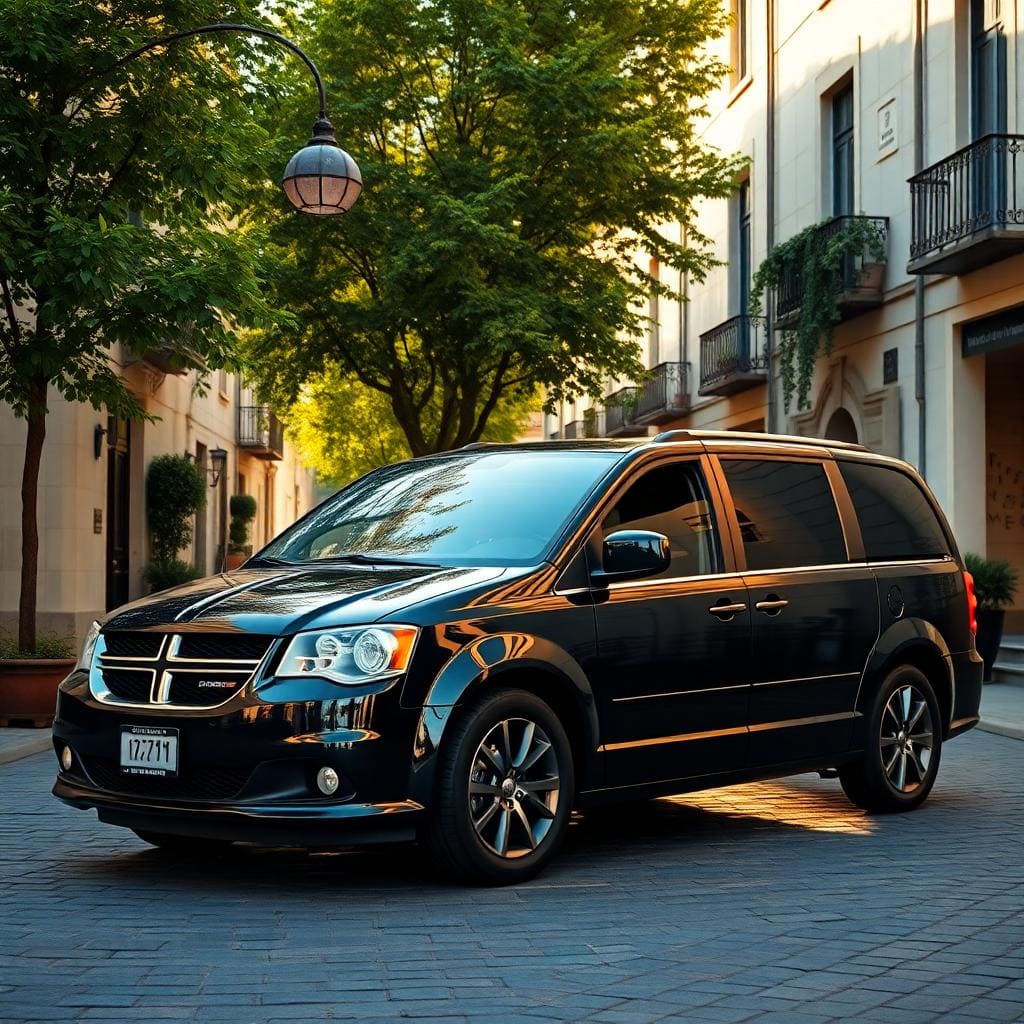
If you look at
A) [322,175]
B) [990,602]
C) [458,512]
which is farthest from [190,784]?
[990,602]

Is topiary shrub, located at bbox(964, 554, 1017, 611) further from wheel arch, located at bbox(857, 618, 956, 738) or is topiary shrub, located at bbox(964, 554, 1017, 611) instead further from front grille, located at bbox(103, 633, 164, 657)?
front grille, located at bbox(103, 633, 164, 657)

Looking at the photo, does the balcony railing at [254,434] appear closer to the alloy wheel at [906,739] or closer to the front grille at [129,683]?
the alloy wheel at [906,739]

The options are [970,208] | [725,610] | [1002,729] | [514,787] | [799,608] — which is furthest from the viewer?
[970,208]

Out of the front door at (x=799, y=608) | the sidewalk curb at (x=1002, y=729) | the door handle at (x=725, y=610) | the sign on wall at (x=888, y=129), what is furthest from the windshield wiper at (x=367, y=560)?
the sign on wall at (x=888, y=129)

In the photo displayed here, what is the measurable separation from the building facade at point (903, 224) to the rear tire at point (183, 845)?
1361 centimetres

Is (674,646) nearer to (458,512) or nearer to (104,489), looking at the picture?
(458,512)

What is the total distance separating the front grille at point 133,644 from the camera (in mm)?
6363

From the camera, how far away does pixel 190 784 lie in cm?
612

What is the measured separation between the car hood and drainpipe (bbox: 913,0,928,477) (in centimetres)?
1615

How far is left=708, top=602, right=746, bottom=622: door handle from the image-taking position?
7.31 m

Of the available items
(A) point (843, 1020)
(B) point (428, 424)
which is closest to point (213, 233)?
(A) point (843, 1020)

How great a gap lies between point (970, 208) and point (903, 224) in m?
3.40

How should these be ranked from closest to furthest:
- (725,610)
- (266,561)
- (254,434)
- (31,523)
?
(725,610), (266,561), (31,523), (254,434)

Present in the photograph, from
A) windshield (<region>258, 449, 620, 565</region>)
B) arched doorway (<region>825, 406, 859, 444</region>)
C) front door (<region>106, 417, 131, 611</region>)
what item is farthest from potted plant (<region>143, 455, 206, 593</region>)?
windshield (<region>258, 449, 620, 565</region>)
